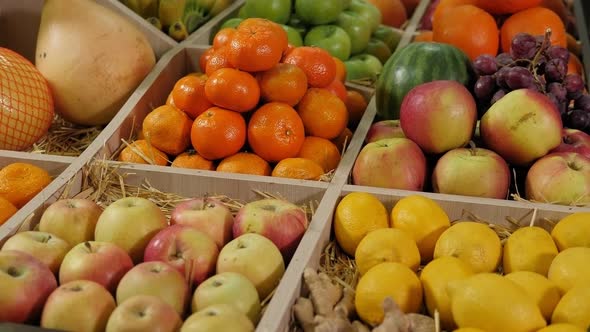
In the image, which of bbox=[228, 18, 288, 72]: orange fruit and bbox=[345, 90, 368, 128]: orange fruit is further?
bbox=[345, 90, 368, 128]: orange fruit

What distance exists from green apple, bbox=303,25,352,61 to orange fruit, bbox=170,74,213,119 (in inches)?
27.3

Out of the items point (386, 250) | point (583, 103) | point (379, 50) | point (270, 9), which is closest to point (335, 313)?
point (386, 250)

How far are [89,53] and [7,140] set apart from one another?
13.6 inches

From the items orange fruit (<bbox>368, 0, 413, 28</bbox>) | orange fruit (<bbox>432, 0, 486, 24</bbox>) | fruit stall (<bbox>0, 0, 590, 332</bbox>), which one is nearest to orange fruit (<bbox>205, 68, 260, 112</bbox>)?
fruit stall (<bbox>0, 0, 590, 332</bbox>)

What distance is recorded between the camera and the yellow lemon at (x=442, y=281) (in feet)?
4.25

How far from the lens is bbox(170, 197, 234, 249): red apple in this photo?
58.0 inches

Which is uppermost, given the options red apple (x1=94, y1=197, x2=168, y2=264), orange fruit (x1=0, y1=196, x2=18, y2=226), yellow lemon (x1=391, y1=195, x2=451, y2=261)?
red apple (x1=94, y1=197, x2=168, y2=264)

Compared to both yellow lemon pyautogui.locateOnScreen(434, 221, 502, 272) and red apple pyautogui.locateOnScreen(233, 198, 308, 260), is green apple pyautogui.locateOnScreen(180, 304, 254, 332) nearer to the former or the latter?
red apple pyautogui.locateOnScreen(233, 198, 308, 260)

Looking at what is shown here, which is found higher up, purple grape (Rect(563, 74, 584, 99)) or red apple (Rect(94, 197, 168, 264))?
purple grape (Rect(563, 74, 584, 99))

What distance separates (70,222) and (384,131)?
33.4 inches

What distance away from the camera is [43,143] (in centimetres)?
212

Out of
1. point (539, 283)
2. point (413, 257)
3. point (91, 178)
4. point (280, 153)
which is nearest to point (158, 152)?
point (91, 178)

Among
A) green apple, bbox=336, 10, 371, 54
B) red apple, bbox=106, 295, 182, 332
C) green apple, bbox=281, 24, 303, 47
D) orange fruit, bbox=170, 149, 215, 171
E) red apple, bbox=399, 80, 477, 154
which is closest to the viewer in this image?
red apple, bbox=106, 295, 182, 332

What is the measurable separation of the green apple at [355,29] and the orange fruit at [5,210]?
143 centimetres
